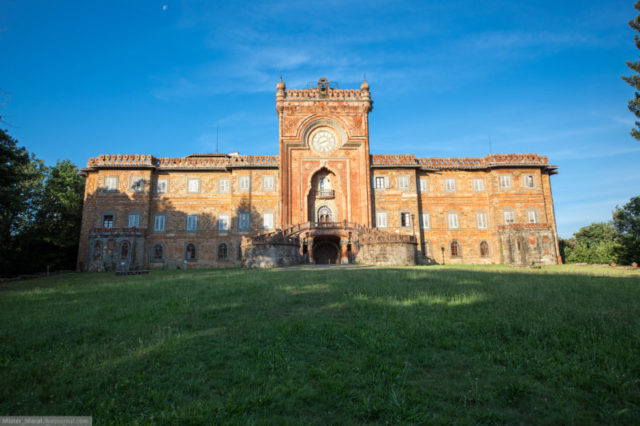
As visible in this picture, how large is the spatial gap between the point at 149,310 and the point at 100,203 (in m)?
29.8

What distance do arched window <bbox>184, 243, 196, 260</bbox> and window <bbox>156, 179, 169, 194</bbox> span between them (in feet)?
20.0

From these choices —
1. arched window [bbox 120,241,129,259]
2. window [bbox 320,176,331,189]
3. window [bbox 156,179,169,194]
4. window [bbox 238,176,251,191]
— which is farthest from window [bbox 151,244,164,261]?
window [bbox 320,176,331,189]

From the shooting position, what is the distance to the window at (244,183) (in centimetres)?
3353

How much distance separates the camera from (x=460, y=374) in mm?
4496

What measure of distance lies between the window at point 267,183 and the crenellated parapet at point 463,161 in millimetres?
10407

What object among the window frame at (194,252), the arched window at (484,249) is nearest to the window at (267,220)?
the window frame at (194,252)

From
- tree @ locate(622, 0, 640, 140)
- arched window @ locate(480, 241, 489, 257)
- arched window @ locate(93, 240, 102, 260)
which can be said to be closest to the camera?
tree @ locate(622, 0, 640, 140)

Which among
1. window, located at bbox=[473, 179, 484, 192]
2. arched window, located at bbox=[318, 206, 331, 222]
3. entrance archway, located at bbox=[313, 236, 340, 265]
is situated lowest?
entrance archway, located at bbox=[313, 236, 340, 265]

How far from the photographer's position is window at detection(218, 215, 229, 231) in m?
33.3

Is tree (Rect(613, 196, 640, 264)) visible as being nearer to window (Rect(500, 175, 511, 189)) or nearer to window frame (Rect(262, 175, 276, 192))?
window (Rect(500, 175, 511, 189))

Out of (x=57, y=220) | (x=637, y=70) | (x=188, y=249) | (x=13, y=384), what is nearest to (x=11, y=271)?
(x=57, y=220)

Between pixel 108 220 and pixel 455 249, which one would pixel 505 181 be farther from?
pixel 108 220

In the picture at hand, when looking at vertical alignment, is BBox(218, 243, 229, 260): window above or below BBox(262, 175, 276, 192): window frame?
below

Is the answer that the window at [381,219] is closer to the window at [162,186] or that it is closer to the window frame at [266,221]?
the window frame at [266,221]
